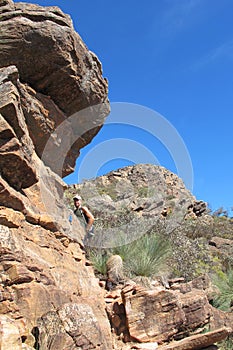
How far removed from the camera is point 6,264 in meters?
4.86

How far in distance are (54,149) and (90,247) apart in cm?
265

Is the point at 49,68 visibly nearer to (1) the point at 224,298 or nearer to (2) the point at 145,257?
(2) the point at 145,257

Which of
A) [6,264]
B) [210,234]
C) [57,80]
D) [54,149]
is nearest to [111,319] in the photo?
[6,264]

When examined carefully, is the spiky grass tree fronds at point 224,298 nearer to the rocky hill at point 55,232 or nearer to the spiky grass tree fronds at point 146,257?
the rocky hill at point 55,232

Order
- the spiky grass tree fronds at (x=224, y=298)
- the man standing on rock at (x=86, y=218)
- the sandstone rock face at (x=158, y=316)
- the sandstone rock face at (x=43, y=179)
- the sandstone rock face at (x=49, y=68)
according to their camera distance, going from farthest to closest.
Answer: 1. the man standing on rock at (x=86, y=218)
2. the spiky grass tree fronds at (x=224, y=298)
3. the sandstone rock face at (x=49, y=68)
4. the sandstone rock face at (x=158, y=316)
5. the sandstone rock face at (x=43, y=179)

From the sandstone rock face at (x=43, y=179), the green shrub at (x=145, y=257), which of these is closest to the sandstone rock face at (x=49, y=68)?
the sandstone rock face at (x=43, y=179)

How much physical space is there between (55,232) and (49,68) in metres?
3.47

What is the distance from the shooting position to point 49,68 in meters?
7.94

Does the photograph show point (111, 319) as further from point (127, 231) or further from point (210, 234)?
point (210, 234)

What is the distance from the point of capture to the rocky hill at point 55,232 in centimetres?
477

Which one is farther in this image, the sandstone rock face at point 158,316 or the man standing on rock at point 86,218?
the man standing on rock at point 86,218

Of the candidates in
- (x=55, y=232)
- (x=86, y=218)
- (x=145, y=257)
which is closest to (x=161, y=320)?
(x=55, y=232)

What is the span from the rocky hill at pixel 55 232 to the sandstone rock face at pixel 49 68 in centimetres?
2

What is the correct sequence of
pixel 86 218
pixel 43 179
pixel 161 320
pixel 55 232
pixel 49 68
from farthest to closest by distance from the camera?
pixel 86 218, pixel 43 179, pixel 49 68, pixel 55 232, pixel 161 320
